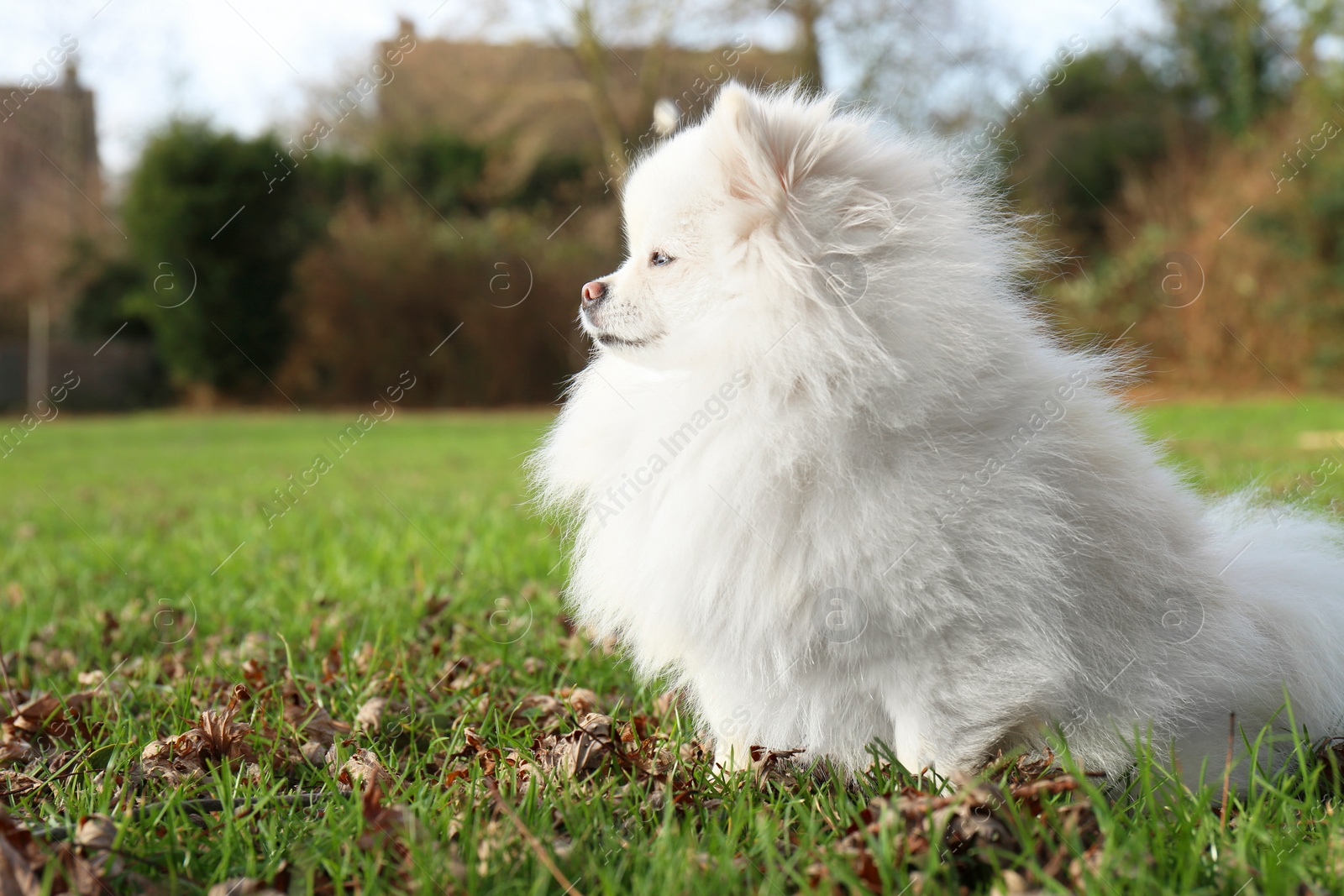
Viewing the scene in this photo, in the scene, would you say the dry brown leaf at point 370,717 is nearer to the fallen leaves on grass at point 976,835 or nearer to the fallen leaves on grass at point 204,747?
the fallen leaves on grass at point 204,747

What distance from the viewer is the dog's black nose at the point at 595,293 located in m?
2.51

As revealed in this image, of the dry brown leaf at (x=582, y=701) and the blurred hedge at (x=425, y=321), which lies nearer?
the dry brown leaf at (x=582, y=701)

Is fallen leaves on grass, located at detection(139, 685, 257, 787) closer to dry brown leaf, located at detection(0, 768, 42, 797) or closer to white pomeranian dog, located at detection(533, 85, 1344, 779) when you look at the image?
dry brown leaf, located at detection(0, 768, 42, 797)

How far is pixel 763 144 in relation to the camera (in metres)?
2.24

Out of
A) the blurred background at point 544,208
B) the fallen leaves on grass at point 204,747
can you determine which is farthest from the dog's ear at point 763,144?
the blurred background at point 544,208

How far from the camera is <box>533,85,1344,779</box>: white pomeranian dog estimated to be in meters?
2.08

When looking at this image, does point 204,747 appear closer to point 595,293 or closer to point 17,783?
point 17,783

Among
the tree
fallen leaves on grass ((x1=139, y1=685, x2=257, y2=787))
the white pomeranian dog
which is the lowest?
fallen leaves on grass ((x1=139, y1=685, x2=257, y2=787))

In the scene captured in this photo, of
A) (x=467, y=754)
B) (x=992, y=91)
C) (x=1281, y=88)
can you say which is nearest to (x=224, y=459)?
(x=467, y=754)

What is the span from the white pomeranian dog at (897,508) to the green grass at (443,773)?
18 centimetres

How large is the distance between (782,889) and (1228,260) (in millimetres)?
16689

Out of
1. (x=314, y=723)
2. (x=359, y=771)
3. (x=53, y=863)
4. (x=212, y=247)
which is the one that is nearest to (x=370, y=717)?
(x=314, y=723)

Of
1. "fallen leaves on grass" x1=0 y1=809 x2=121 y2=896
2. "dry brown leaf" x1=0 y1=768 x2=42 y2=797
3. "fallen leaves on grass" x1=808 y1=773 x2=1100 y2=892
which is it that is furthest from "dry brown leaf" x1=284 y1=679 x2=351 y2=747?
"fallen leaves on grass" x1=808 y1=773 x2=1100 y2=892

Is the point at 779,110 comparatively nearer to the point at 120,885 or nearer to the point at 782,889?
the point at 782,889
